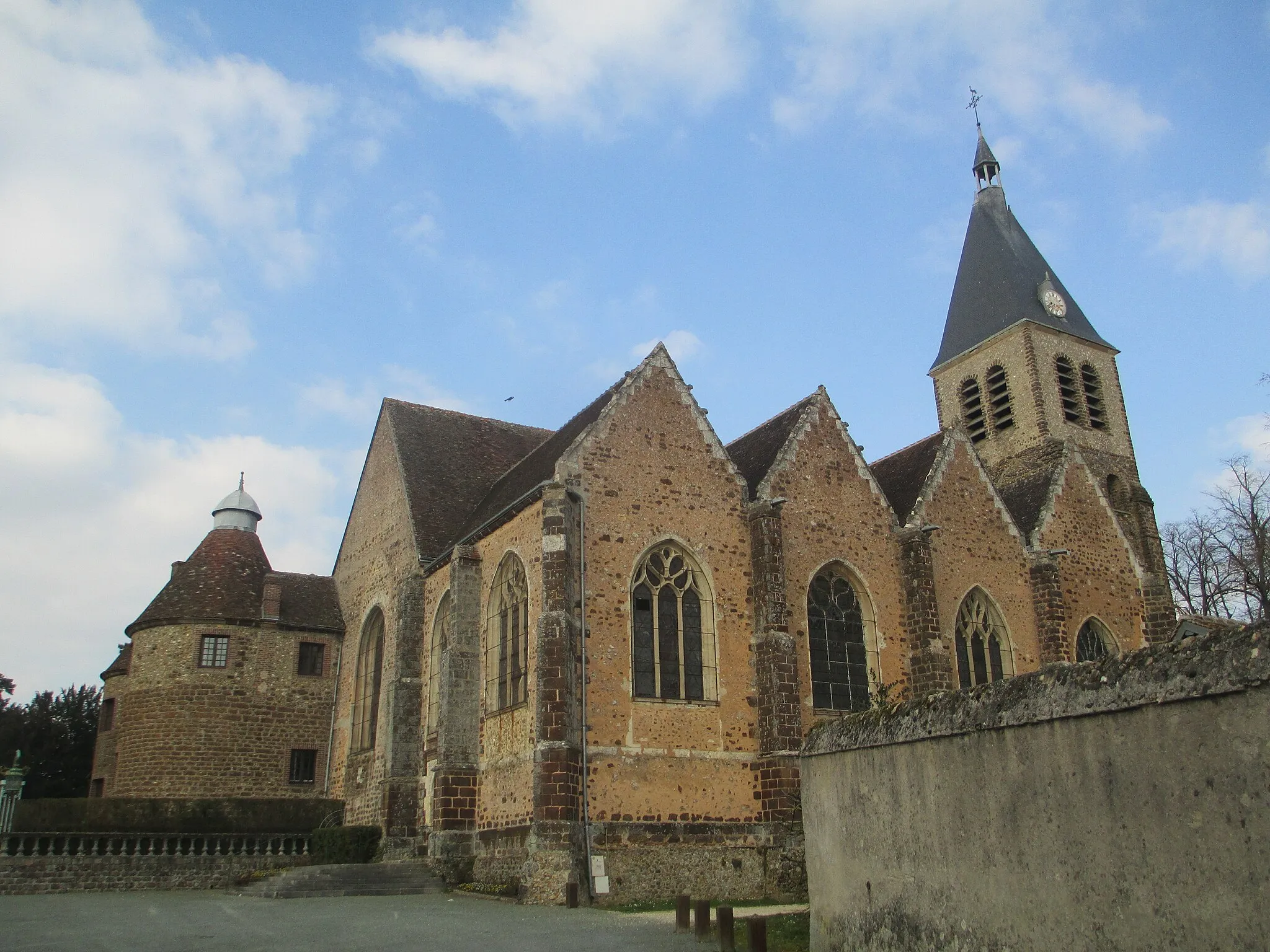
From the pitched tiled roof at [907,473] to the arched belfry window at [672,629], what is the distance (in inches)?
224

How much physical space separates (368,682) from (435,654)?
12.1 feet

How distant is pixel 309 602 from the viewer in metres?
28.0

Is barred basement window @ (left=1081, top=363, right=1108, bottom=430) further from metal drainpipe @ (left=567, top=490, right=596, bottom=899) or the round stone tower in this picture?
the round stone tower

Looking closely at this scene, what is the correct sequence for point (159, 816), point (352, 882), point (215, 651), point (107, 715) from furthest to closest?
point (107, 715), point (215, 651), point (159, 816), point (352, 882)

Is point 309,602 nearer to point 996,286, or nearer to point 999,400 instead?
point 999,400

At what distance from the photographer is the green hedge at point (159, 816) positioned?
22.5 meters

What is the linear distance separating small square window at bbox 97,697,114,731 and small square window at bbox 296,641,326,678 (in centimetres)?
529

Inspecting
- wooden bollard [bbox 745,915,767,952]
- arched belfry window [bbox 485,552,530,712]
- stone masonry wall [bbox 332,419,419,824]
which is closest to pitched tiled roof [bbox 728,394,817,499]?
arched belfry window [bbox 485,552,530,712]

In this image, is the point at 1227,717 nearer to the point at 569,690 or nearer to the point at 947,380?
the point at 569,690

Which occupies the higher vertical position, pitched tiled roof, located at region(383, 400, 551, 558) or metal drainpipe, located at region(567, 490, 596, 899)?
pitched tiled roof, located at region(383, 400, 551, 558)

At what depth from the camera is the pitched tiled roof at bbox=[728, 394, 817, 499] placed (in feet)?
74.1

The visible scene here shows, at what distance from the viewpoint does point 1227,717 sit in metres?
5.21

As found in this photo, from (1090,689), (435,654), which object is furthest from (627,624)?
(1090,689)

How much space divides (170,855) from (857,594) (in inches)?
580
